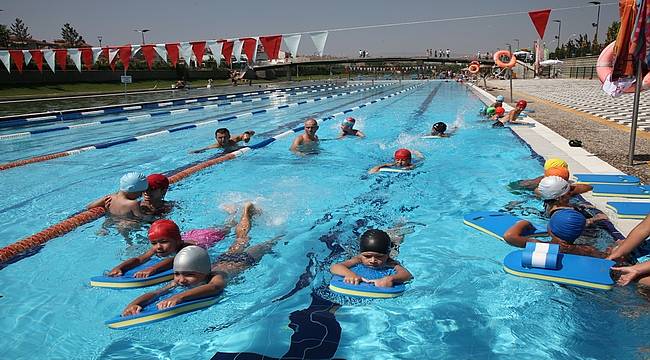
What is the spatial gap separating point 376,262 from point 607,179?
3.85 meters

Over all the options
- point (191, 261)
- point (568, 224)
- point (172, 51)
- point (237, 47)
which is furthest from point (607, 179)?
point (172, 51)

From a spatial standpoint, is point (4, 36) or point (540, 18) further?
point (4, 36)

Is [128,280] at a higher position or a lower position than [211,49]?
lower

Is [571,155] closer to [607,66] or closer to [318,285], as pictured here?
[607,66]

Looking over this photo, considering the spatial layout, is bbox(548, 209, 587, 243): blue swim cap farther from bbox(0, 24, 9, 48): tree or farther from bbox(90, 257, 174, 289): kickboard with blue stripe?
bbox(0, 24, 9, 48): tree

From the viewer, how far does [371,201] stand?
6.21 m

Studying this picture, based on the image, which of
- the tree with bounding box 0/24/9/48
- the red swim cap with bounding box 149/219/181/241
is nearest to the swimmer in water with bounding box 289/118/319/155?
the red swim cap with bounding box 149/219/181/241

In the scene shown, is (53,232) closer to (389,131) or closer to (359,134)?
(359,134)

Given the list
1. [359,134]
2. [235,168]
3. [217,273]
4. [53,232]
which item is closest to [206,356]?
[217,273]

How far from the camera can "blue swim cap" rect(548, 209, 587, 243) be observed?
12.3 ft

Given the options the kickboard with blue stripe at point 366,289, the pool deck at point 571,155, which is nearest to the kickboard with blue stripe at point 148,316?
the kickboard with blue stripe at point 366,289

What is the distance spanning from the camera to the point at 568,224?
377cm

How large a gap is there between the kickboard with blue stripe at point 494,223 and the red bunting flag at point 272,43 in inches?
441

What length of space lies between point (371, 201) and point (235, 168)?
313 centimetres
